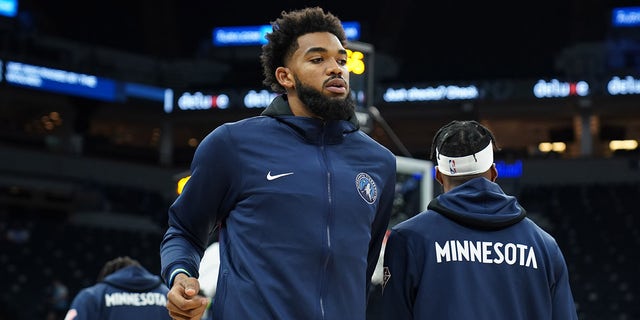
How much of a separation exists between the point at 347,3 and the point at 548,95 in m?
8.03

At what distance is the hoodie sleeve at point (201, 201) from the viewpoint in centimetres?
348

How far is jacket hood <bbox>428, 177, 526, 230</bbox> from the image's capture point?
3650 mm

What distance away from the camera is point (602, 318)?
840 inches

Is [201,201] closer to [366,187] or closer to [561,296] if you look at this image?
[366,187]

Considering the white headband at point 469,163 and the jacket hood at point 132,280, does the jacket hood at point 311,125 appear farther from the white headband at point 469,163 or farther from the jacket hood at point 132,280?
the jacket hood at point 132,280

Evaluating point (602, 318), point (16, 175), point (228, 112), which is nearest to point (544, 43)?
point (228, 112)

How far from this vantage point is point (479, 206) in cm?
369

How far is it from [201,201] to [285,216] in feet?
1.06

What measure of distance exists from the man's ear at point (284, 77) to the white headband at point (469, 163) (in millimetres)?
622

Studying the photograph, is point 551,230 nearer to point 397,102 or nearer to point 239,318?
point 397,102

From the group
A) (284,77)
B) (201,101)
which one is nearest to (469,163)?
(284,77)

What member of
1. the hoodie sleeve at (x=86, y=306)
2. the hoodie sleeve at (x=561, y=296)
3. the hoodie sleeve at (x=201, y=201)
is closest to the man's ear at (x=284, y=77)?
the hoodie sleeve at (x=201, y=201)

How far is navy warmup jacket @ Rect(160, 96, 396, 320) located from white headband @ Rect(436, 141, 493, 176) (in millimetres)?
269

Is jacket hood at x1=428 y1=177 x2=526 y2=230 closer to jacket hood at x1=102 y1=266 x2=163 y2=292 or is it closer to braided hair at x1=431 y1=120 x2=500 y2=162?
braided hair at x1=431 y1=120 x2=500 y2=162
